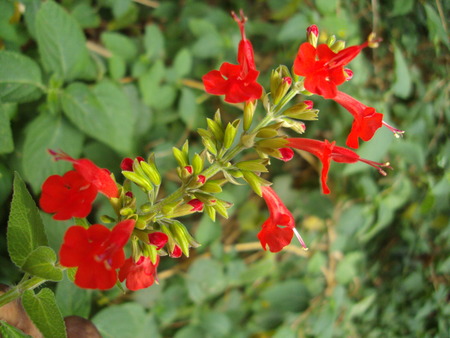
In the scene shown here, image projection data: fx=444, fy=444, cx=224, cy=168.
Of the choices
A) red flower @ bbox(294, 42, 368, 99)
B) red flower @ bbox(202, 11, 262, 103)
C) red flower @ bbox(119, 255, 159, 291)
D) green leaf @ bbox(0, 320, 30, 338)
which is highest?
Answer: red flower @ bbox(294, 42, 368, 99)

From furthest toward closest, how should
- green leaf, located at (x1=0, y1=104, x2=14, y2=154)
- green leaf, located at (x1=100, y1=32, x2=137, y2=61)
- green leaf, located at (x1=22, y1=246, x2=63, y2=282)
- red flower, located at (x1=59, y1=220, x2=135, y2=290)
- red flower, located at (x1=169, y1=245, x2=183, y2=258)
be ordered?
green leaf, located at (x1=100, y1=32, x2=137, y2=61)
green leaf, located at (x1=0, y1=104, x2=14, y2=154)
red flower, located at (x1=169, y1=245, x2=183, y2=258)
green leaf, located at (x1=22, y1=246, x2=63, y2=282)
red flower, located at (x1=59, y1=220, x2=135, y2=290)

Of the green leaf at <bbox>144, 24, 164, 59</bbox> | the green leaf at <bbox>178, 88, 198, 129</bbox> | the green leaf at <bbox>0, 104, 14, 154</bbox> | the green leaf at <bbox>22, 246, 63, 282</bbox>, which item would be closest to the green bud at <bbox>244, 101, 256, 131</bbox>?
the green leaf at <bbox>22, 246, 63, 282</bbox>

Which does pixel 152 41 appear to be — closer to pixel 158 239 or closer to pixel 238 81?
pixel 238 81

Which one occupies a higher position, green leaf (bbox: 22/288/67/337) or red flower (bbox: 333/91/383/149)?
red flower (bbox: 333/91/383/149)

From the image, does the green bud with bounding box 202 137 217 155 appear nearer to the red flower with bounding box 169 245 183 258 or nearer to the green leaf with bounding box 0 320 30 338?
the red flower with bounding box 169 245 183 258

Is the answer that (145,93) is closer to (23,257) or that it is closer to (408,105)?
(23,257)

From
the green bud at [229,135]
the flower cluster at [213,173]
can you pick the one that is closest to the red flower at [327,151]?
the flower cluster at [213,173]
